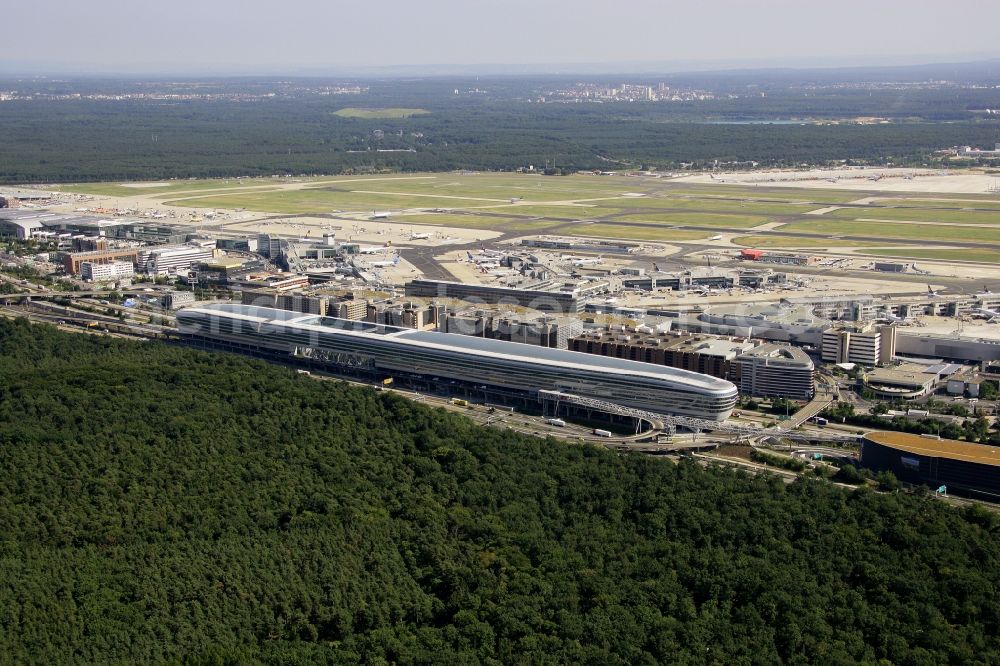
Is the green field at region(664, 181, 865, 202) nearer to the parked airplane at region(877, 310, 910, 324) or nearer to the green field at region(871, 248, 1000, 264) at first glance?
the green field at region(871, 248, 1000, 264)

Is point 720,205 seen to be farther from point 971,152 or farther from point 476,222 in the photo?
point 971,152

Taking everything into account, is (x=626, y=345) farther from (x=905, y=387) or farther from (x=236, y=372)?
(x=236, y=372)

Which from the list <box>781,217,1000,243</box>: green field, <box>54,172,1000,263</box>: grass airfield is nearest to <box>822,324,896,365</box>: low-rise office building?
<box>54,172,1000,263</box>: grass airfield

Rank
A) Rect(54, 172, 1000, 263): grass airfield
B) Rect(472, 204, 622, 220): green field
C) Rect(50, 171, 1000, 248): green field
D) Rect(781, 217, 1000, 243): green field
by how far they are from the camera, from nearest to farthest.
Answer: Rect(781, 217, 1000, 243): green field → Rect(54, 172, 1000, 263): grass airfield → Rect(50, 171, 1000, 248): green field → Rect(472, 204, 622, 220): green field

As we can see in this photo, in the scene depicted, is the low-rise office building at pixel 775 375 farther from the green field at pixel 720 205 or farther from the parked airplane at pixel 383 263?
the green field at pixel 720 205

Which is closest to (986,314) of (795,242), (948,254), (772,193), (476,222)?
(948,254)

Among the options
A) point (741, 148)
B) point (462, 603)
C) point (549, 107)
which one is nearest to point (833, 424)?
point (462, 603)

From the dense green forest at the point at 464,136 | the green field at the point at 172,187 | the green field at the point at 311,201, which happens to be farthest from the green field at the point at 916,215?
the green field at the point at 172,187

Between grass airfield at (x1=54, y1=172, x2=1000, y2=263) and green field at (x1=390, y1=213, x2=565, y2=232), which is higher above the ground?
grass airfield at (x1=54, y1=172, x2=1000, y2=263)
